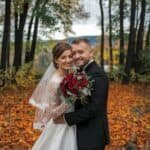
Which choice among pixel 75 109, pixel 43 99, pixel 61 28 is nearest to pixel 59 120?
pixel 75 109

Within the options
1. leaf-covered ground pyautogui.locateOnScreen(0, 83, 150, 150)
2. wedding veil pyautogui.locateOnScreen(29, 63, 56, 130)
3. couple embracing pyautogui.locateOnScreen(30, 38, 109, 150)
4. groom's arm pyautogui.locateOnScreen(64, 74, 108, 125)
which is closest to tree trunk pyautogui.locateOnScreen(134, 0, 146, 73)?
leaf-covered ground pyautogui.locateOnScreen(0, 83, 150, 150)

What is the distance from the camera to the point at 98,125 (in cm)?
543

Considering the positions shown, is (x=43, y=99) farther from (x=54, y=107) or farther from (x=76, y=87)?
(x=76, y=87)

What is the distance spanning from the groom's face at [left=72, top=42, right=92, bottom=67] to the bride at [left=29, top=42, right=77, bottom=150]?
0.19 m

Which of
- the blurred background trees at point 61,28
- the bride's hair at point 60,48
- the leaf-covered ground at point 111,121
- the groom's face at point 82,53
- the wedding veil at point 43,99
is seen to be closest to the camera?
the groom's face at point 82,53

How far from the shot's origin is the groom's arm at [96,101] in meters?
5.30

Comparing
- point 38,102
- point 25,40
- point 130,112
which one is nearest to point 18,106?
point 130,112

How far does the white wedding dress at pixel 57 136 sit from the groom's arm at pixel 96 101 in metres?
0.25

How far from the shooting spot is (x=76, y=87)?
17.3 ft

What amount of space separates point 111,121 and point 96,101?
8728 millimetres

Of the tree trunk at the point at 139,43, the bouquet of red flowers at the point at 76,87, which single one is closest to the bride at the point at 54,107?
the bouquet of red flowers at the point at 76,87

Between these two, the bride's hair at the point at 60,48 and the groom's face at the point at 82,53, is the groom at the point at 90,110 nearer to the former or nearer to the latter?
the groom's face at the point at 82,53

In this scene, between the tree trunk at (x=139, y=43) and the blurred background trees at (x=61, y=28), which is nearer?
the blurred background trees at (x=61, y=28)

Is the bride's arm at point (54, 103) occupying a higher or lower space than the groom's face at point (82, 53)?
lower
